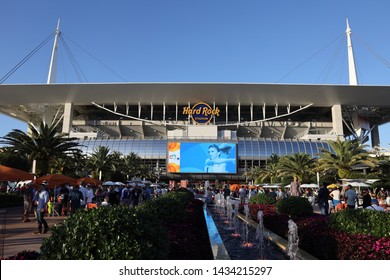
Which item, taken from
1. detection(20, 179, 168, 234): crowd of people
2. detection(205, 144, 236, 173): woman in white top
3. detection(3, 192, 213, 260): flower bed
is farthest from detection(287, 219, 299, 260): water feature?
detection(205, 144, 236, 173): woman in white top

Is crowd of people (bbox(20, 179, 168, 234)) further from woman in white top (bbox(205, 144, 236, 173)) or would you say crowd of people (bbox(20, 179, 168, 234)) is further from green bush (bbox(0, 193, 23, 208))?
woman in white top (bbox(205, 144, 236, 173))

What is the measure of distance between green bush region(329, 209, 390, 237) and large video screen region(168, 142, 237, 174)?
63.7 meters

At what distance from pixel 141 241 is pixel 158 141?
76322mm

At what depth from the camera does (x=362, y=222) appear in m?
7.94

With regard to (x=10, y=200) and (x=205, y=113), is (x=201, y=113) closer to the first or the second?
(x=205, y=113)

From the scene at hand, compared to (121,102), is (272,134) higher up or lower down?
lower down

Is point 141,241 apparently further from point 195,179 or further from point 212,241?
point 195,179

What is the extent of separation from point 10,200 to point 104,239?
2471 cm

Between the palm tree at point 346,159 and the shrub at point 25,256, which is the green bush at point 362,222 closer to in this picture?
the shrub at point 25,256

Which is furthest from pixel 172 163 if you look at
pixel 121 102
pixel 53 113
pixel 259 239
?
pixel 259 239

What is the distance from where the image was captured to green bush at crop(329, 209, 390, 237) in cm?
729

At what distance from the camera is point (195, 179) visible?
8131 centimetres

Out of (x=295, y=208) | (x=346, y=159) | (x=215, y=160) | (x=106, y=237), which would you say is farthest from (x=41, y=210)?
(x=215, y=160)

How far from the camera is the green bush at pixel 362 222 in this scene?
729 centimetres
